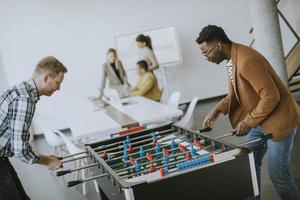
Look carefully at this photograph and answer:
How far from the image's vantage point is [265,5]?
602 centimetres

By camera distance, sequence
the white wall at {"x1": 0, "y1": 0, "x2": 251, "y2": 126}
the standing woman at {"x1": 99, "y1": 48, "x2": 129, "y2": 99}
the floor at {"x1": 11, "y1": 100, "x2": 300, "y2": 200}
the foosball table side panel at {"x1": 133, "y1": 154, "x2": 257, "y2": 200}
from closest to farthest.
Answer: the foosball table side panel at {"x1": 133, "y1": 154, "x2": 257, "y2": 200}, the floor at {"x1": 11, "y1": 100, "x2": 300, "y2": 200}, the standing woman at {"x1": 99, "y1": 48, "x2": 129, "y2": 99}, the white wall at {"x1": 0, "y1": 0, "x2": 251, "y2": 126}

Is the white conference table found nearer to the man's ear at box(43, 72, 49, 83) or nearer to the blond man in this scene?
the blond man

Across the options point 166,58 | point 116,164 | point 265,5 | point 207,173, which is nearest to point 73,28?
point 166,58

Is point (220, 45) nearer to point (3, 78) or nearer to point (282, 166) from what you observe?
point (282, 166)

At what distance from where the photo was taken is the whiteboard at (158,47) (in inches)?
359

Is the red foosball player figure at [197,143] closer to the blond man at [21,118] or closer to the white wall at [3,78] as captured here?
the blond man at [21,118]

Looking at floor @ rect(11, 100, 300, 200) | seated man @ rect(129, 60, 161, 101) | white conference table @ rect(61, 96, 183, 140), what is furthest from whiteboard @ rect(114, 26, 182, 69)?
white conference table @ rect(61, 96, 183, 140)

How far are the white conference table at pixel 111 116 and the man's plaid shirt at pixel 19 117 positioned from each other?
Answer: 5.46 ft

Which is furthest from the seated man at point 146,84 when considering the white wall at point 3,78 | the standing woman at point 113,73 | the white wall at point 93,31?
the white wall at point 3,78

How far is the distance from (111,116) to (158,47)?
4.33 metres

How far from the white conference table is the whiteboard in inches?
120

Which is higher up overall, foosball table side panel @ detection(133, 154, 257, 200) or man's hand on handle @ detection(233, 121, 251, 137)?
man's hand on handle @ detection(233, 121, 251, 137)

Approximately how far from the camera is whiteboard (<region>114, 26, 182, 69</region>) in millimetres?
9109

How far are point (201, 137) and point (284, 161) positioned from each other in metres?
0.55
